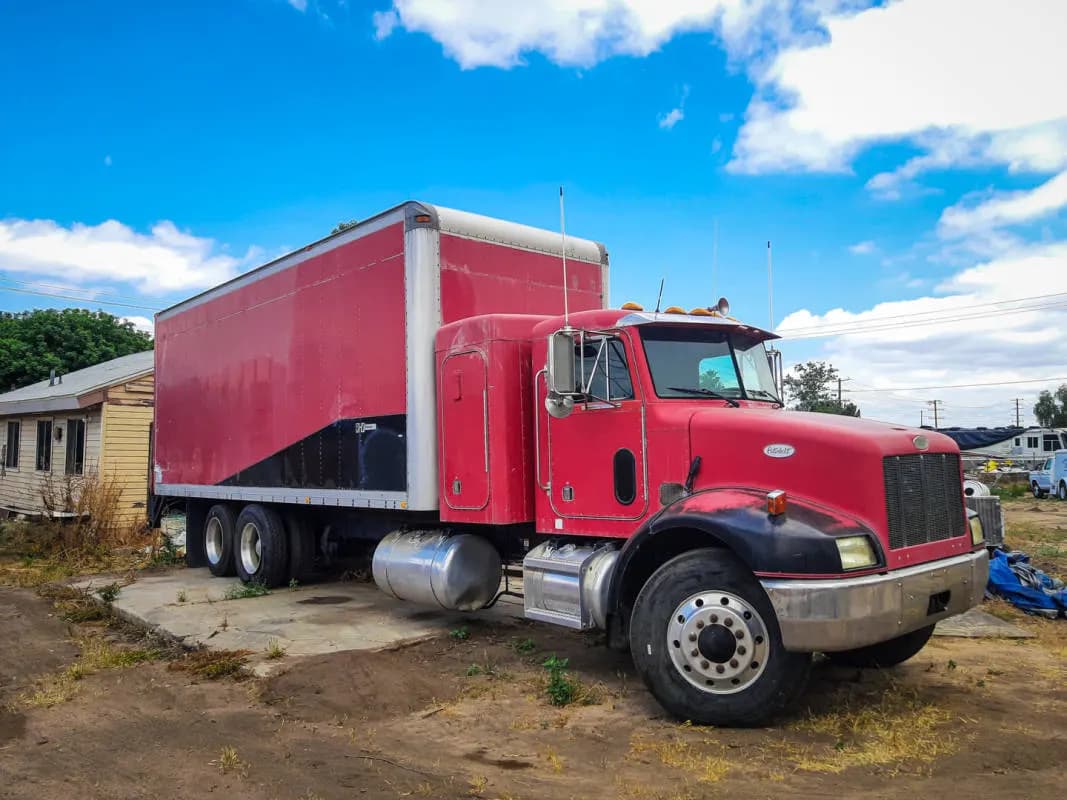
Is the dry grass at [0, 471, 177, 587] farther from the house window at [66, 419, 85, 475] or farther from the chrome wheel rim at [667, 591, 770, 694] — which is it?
the chrome wheel rim at [667, 591, 770, 694]

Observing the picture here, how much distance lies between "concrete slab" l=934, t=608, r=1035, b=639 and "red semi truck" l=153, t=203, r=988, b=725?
1877mm

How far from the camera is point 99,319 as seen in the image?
40719 millimetres

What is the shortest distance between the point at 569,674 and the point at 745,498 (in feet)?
7.36

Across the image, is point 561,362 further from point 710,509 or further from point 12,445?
point 12,445

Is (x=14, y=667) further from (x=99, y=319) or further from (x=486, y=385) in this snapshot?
(x=99, y=319)

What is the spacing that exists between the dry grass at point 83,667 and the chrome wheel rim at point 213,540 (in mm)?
3738

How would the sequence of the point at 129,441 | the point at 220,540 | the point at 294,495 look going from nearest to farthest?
the point at 294,495
the point at 220,540
the point at 129,441

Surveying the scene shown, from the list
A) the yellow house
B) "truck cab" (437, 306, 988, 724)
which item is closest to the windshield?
"truck cab" (437, 306, 988, 724)

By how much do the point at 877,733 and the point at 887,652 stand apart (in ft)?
4.79

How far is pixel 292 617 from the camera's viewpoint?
899 centimetres

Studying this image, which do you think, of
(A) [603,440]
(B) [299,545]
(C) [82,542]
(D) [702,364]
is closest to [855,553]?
(D) [702,364]

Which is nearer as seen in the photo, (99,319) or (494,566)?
(494,566)

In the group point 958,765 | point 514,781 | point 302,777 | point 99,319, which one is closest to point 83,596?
point 302,777

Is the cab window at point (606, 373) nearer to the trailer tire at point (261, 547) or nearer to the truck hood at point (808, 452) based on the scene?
the truck hood at point (808, 452)
